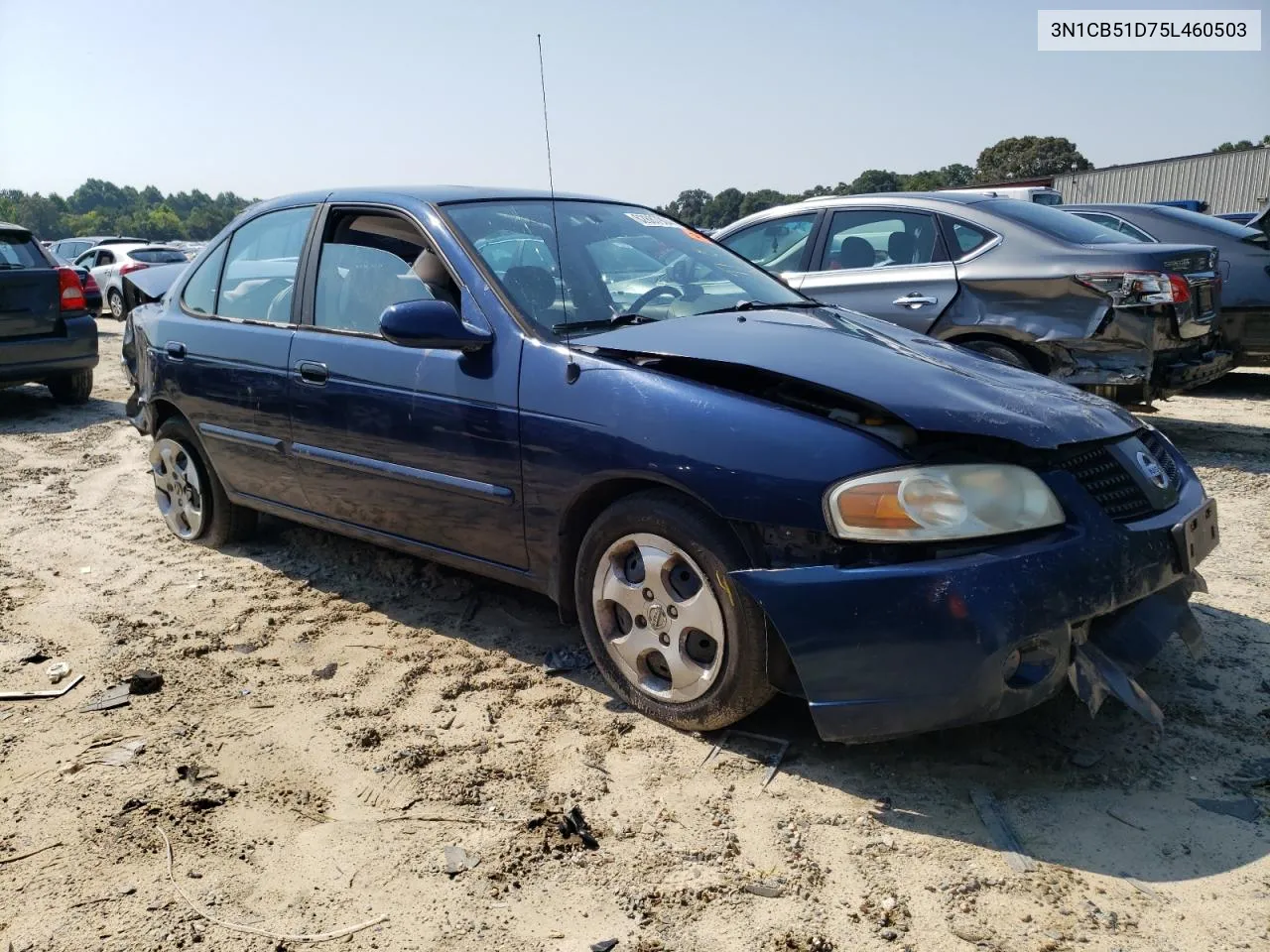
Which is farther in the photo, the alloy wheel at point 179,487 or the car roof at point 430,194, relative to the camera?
the alloy wheel at point 179,487

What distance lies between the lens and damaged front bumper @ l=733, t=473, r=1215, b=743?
98.9 inches

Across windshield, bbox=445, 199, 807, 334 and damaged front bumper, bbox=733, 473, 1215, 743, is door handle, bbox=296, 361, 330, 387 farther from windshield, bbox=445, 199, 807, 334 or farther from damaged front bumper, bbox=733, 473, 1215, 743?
damaged front bumper, bbox=733, 473, 1215, 743

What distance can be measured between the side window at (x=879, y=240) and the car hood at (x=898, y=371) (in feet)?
10.6

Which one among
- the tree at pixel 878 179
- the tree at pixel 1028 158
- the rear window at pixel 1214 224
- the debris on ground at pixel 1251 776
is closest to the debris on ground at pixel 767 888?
the debris on ground at pixel 1251 776

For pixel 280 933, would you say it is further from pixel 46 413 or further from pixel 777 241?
pixel 46 413

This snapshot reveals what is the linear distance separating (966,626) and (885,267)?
4591 millimetres

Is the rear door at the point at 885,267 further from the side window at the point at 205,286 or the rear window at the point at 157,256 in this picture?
the rear window at the point at 157,256

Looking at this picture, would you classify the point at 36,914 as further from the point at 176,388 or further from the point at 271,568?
the point at 176,388

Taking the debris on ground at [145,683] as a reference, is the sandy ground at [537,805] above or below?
below

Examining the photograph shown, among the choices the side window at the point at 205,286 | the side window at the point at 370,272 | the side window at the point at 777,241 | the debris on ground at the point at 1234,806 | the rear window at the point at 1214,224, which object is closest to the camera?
the debris on ground at the point at 1234,806

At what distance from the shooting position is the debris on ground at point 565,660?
359 centimetres

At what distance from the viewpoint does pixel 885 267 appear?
6664mm

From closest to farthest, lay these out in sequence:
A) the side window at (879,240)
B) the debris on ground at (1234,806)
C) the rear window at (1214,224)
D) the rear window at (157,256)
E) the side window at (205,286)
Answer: the debris on ground at (1234,806), the side window at (205,286), the side window at (879,240), the rear window at (1214,224), the rear window at (157,256)

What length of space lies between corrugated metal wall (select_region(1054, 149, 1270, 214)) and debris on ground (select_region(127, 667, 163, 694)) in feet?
139
